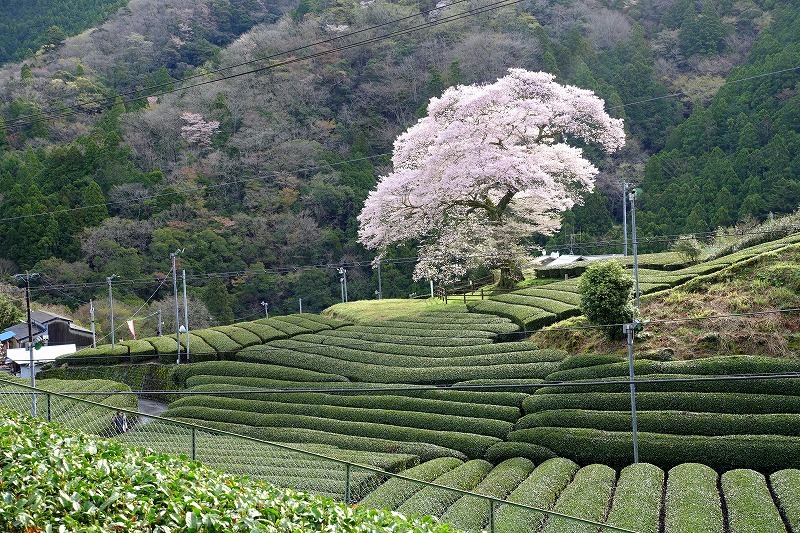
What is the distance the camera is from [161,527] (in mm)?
7867

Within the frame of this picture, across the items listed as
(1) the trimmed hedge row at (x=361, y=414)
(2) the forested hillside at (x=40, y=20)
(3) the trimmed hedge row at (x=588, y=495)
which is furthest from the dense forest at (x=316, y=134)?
(3) the trimmed hedge row at (x=588, y=495)

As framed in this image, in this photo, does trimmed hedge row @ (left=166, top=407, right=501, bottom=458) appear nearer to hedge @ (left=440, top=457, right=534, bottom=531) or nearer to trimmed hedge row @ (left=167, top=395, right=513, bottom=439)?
trimmed hedge row @ (left=167, top=395, right=513, bottom=439)

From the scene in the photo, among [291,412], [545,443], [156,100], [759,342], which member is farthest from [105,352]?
[156,100]

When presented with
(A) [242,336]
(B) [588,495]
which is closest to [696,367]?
(B) [588,495]

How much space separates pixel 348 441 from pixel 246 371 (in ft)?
32.4

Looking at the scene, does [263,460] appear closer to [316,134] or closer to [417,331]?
[417,331]

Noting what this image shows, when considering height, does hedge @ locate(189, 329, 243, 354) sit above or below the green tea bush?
above

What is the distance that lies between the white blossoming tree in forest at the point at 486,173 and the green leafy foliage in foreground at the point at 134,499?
2663 centimetres

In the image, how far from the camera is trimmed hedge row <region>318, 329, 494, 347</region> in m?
30.4

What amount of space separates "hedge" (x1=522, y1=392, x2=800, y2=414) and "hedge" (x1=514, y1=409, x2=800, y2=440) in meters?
0.39

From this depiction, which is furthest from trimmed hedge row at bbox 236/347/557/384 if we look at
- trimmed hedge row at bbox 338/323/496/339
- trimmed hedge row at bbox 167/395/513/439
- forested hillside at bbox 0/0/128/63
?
forested hillside at bbox 0/0/128/63

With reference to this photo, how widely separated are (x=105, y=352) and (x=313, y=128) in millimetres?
33254

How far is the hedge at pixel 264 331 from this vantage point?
36.8 m

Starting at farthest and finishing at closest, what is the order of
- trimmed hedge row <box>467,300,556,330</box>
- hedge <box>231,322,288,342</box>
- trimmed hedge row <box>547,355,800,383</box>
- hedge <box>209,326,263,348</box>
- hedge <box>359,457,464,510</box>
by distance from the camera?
1. hedge <box>231,322,288,342</box>
2. hedge <box>209,326,263,348</box>
3. trimmed hedge row <box>467,300,556,330</box>
4. trimmed hedge row <box>547,355,800,383</box>
5. hedge <box>359,457,464,510</box>
